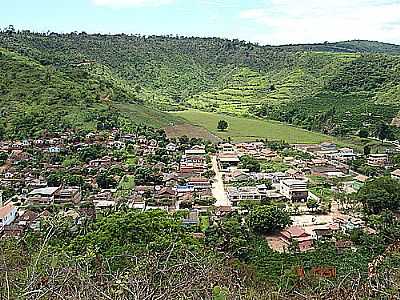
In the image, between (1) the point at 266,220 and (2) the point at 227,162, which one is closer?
(1) the point at 266,220

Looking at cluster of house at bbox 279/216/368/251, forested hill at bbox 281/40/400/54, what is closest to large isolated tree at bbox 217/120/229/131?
cluster of house at bbox 279/216/368/251

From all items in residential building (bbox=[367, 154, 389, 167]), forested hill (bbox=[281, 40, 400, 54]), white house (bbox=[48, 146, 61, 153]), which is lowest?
forested hill (bbox=[281, 40, 400, 54])

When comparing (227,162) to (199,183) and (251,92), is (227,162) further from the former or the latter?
(251,92)

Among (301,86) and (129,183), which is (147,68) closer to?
(301,86)

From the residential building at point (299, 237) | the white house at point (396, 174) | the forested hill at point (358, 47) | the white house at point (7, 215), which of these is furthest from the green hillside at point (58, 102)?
the forested hill at point (358, 47)

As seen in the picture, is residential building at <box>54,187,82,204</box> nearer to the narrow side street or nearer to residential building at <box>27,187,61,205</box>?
residential building at <box>27,187,61,205</box>

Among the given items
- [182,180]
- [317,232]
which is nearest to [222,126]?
[182,180]
